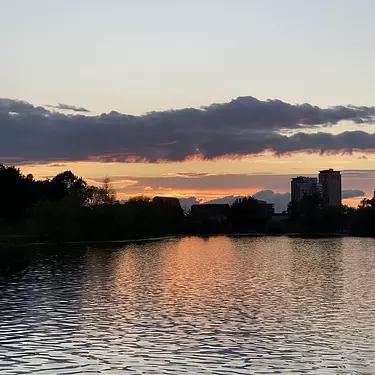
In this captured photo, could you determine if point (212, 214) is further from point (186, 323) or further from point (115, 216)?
point (186, 323)

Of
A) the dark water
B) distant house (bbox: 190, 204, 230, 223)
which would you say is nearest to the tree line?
distant house (bbox: 190, 204, 230, 223)

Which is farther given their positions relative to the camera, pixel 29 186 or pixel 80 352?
pixel 29 186

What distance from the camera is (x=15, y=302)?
24156 mm

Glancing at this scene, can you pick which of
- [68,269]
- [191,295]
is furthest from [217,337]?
[68,269]

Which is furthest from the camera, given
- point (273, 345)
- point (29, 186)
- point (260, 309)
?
point (29, 186)

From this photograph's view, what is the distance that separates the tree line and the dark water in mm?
46448

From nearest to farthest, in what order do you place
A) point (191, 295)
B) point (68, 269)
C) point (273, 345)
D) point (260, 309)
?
point (273, 345)
point (260, 309)
point (191, 295)
point (68, 269)

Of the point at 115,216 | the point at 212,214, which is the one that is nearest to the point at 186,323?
the point at 115,216

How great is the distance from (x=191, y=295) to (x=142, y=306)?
147 inches

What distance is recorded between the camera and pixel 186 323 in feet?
63.1

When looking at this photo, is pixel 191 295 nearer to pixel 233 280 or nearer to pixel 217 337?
pixel 233 280

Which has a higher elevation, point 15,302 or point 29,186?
point 29,186

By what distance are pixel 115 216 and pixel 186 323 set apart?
70199 mm

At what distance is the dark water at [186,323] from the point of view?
1406 centimetres
